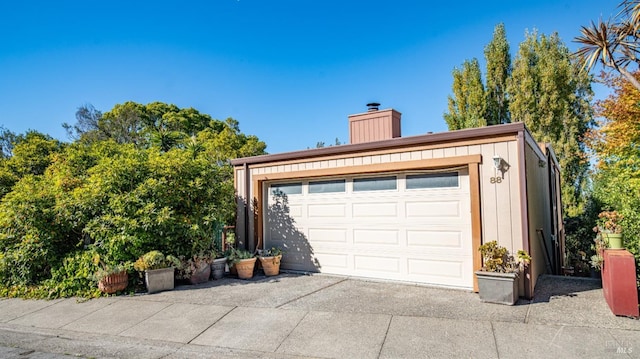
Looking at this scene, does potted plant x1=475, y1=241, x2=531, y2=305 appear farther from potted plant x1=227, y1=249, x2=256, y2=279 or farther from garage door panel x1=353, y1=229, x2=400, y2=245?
potted plant x1=227, y1=249, x2=256, y2=279

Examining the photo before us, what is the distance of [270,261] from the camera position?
291 inches

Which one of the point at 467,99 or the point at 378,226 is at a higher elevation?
the point at 467,99

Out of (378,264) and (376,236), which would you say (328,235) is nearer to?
(376,236)

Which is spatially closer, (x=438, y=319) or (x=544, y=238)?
(x=438, y=319)

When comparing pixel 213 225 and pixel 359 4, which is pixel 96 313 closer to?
pixel 213 225

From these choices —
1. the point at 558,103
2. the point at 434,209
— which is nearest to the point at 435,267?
the point at 434,209

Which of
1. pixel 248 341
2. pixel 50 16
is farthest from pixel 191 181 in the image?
pixel 50 16

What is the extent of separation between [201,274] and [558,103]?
14572 mm

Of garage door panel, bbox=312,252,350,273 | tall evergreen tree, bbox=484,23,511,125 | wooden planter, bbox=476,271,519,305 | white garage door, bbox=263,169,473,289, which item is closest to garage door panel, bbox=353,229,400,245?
white garage door, bbox=263,169,473,289

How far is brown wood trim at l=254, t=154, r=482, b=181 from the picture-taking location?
5.72 metres

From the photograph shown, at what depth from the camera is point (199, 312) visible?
4.99 m

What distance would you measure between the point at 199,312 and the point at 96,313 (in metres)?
1.66

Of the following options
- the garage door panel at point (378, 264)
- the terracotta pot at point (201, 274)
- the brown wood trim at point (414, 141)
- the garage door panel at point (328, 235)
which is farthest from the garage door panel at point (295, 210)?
the terracotta pot at point (201, 274)

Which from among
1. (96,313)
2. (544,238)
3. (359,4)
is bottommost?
(96,313)
